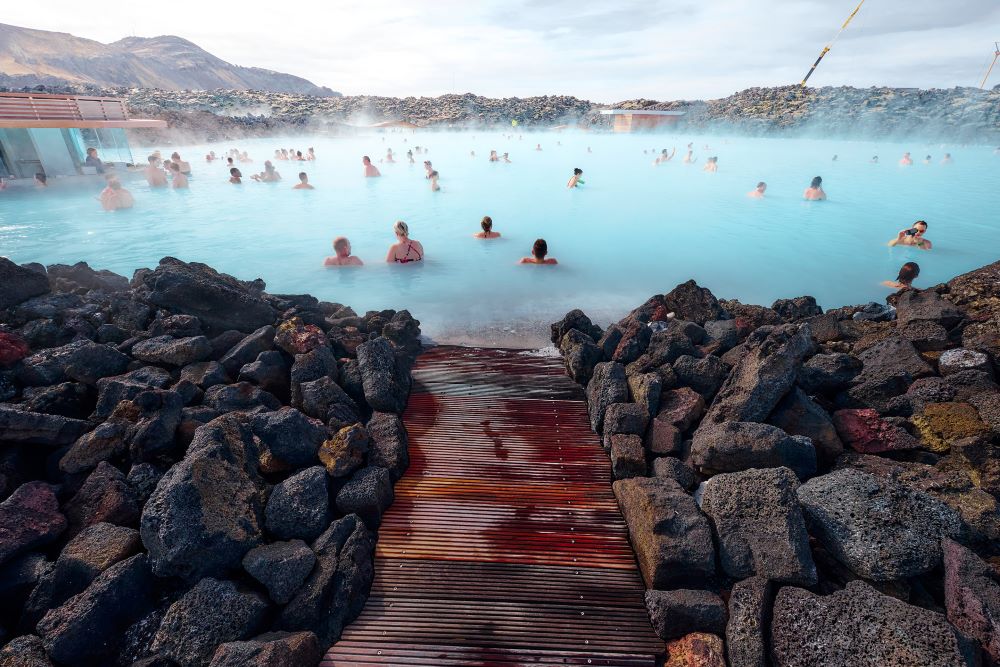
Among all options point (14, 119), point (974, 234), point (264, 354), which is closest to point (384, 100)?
point (14, 119)

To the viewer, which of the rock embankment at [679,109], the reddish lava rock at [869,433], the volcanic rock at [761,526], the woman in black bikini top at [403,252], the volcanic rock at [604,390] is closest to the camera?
the volcanic rock at [761,526]

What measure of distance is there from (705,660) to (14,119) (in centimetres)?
1802

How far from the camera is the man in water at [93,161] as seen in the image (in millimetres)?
14516

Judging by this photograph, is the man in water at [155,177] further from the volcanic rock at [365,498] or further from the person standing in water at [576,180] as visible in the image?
the volcanic rock at [365,498]

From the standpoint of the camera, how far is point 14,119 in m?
11.9

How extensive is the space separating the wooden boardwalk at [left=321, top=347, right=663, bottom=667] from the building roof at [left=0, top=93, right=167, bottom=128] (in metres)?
15.4

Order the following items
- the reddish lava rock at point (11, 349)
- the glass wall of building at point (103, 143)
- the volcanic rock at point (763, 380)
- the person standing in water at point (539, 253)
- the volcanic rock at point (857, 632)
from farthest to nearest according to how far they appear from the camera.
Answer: the glass wall of building at point (103, 143) < the person standing in water at point (539, 253) < the reddish lava rock at point (11, 349) < the volcanic rock at point (763, 380) < the volcanic rock at point (857, 632)

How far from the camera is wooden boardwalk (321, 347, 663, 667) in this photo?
230 centimetres

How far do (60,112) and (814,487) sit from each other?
61.7 ft

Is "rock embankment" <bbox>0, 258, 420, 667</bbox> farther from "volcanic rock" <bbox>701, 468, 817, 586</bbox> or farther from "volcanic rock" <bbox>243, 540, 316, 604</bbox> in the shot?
"volcanic rock" <bbox>701, 468, 817, 586</bbox>

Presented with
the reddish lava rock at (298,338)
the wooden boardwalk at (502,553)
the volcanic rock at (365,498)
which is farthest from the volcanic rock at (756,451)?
the reddish lava rock at (298,338)

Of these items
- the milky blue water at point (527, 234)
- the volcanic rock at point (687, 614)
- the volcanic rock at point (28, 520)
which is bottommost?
the milky blue water at point (527, 234)

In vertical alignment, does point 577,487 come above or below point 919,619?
below

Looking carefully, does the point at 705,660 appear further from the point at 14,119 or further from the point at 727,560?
the point at 14,119
